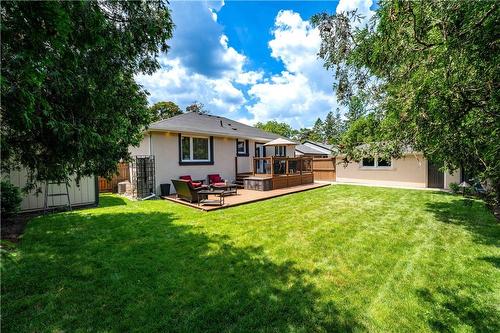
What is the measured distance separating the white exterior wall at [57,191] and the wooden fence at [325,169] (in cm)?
1563

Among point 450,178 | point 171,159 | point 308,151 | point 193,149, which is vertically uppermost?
point 308,151

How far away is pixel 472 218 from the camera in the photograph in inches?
285

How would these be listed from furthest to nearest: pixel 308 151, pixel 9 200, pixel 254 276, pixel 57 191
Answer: pixel 308 151 → pixel 57 191 → pixel 9 200 → pixel 254 276

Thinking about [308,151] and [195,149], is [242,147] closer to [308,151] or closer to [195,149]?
[195,149]

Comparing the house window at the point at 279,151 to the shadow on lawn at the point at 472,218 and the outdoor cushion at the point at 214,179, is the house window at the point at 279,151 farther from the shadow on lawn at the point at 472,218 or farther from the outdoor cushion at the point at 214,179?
the shadow on lawn at the point at 472,218

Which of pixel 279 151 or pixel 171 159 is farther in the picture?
pixel 279 151

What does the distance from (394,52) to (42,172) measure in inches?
227

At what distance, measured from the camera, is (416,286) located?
11.4 ft

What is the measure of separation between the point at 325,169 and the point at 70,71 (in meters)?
18.4

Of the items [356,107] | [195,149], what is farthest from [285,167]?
[356,107]

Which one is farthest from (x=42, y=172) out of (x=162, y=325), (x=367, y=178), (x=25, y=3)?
(x=367, y=178)

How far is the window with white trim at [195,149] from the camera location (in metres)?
12.6

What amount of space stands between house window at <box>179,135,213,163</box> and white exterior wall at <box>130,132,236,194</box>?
0.28 metres

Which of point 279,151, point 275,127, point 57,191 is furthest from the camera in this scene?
point 275,127
